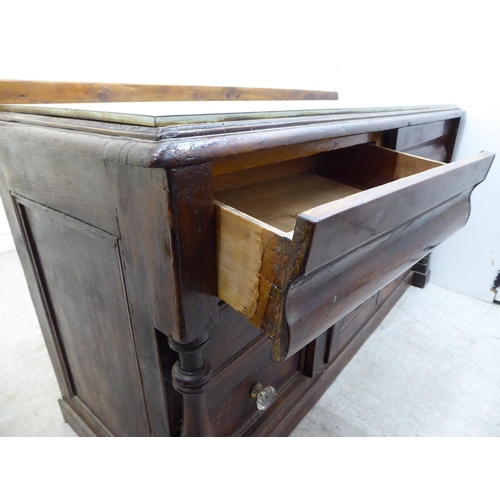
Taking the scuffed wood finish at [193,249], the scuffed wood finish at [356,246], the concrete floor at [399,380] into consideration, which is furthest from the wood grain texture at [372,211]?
the concrete floor at [399,380]

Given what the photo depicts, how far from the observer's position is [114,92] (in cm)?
99

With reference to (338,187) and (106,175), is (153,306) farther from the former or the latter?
(338,187)

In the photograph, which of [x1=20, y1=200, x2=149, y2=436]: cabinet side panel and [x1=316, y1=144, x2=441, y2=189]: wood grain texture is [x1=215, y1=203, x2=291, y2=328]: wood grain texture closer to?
[x1=20, y1=200, x2=149, y2=436]: cabinet side panel

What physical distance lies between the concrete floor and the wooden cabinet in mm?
255

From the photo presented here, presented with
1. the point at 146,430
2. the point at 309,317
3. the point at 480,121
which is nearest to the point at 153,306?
Answer: the point at 309,317

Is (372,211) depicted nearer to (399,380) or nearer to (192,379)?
(192,379)

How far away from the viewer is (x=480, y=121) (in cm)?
137

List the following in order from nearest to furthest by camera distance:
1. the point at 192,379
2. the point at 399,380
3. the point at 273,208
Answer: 1. the point at 192,379
2. the point at 273,208
3. the point at 399,380

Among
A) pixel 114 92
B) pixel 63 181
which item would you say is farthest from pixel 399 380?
pixel 114 92

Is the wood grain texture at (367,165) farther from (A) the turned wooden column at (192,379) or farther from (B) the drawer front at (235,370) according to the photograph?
(A) the turned wooden column at (192,379)

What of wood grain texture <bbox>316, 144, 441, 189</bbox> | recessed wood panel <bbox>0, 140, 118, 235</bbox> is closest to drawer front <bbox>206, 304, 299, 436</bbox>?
recessed wood panel <bbox>0, 140, 118, 235</bbox>

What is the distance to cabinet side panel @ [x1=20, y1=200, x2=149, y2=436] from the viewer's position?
0.58 m

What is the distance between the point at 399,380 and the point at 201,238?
1051 mm
